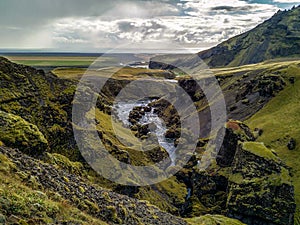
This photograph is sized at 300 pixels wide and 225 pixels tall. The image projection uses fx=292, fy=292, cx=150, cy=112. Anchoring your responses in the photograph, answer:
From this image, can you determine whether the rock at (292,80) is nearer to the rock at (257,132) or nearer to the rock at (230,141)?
the rock at (257,132)

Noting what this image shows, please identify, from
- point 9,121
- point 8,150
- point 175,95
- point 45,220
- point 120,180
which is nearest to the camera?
point 45,220

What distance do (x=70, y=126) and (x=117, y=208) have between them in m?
22.9

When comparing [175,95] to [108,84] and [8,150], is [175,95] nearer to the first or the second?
[108,84]

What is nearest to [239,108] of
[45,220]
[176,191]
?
[176,191]

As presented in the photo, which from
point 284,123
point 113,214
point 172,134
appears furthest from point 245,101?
point 113,214

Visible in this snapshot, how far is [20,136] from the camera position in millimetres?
25078

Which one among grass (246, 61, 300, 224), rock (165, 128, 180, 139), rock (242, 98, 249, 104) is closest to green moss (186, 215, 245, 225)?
grass (246, 61, 300, 224)

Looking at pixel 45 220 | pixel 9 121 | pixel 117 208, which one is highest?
pixel 9 121

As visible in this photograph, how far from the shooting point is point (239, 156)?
6384 cm

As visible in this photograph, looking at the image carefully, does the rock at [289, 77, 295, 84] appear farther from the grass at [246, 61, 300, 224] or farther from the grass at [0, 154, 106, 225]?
the grass at [0, 154, 106, 225]

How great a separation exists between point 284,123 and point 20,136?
8412cm

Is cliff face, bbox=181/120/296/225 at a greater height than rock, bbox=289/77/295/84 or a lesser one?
lesser

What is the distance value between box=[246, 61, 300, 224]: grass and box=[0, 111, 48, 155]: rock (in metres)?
51.2

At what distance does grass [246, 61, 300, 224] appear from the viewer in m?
72.7
